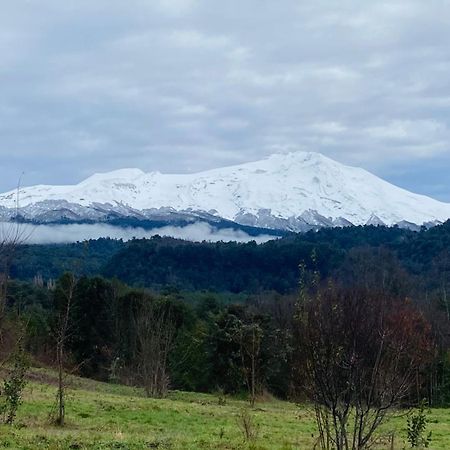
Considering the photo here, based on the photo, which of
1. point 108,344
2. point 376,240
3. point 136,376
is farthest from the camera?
point 376,240

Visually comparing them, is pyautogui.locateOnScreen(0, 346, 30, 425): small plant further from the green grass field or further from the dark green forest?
the dark green forest

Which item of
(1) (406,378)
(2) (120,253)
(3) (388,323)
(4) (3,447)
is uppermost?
(2) (120,253)

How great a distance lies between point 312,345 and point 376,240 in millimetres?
164325

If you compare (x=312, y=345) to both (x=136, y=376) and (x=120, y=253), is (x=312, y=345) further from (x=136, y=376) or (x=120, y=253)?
(x=120, y=253)

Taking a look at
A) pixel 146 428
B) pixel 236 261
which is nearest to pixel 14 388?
pixel 146 428

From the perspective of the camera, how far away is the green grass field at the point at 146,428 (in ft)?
44.8

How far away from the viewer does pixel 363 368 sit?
37.7 feet

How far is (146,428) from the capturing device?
18.7m

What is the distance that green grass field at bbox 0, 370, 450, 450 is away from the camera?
13.7 meters

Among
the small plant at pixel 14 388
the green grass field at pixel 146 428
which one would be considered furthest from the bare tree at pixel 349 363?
→ the small plant at pixel 14 388

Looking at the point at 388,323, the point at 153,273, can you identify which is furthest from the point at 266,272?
the point at 388,323

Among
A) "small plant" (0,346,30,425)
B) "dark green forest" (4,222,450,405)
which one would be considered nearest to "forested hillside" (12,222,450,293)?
"dark green forest" (4,222,450,405)

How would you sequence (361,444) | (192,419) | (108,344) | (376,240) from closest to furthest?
(361,444)
(192,419)
(108,344)
(376,240)

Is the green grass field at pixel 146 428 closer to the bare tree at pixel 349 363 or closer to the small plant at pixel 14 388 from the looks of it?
the small plant at pixel 14 388
